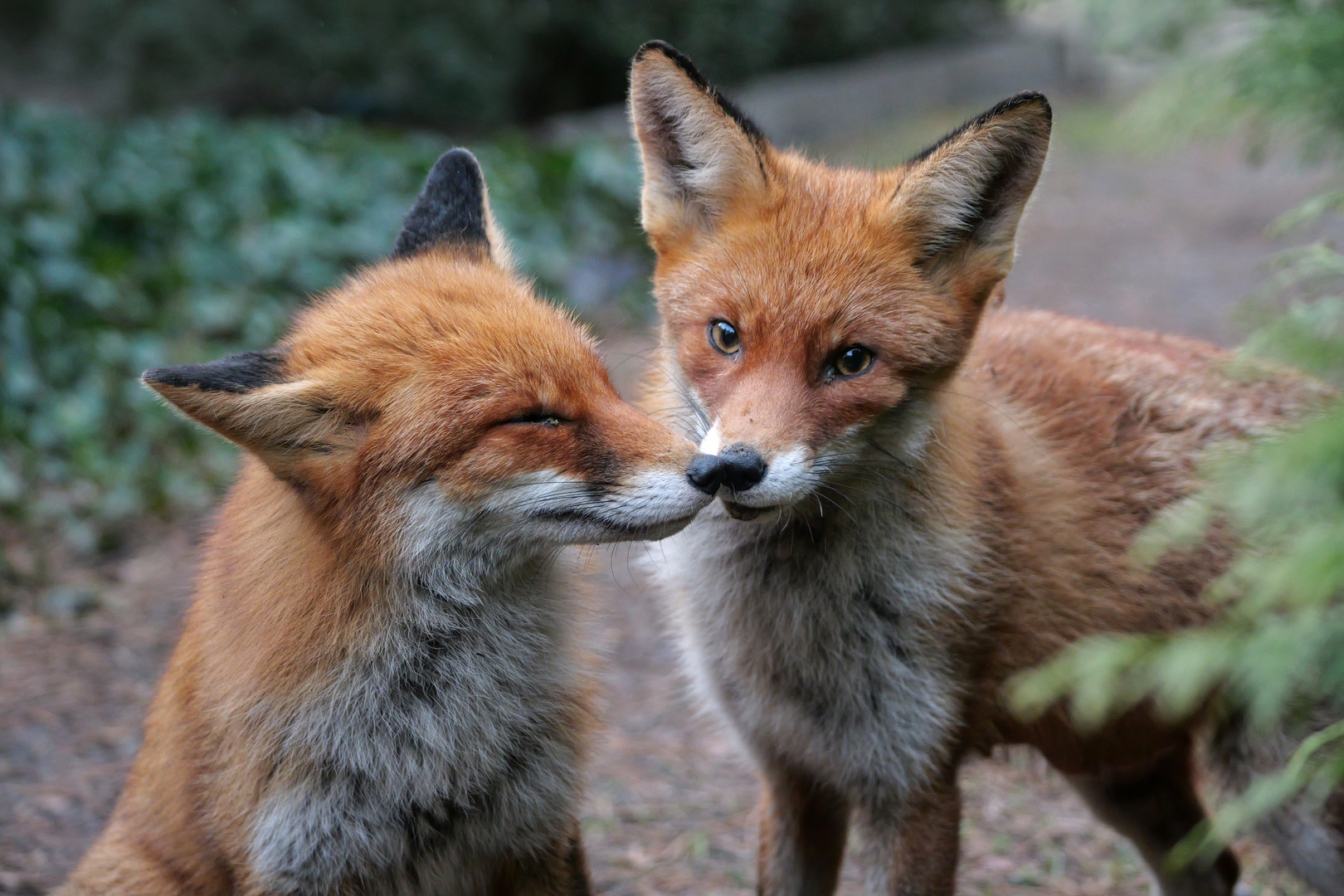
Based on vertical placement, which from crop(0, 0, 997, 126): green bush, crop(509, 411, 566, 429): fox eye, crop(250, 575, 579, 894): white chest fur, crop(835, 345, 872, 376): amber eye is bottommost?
crop(250, 575, 579, 894): white chest fur

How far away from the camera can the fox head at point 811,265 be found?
306cm

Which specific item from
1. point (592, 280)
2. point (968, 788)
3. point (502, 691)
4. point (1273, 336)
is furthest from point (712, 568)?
point (592, 280)

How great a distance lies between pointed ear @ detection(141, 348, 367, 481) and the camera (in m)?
2.56

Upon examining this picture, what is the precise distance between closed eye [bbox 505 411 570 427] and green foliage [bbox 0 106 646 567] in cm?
466

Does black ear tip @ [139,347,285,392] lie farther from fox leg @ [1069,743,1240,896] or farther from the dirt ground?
fox leg @ [1069,743,1240,896]

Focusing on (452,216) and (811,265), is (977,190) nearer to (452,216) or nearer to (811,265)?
(811,265)

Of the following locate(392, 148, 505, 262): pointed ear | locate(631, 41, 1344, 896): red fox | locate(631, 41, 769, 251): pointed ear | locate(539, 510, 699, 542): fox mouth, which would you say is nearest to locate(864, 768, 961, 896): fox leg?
locate(631, 41, 1344, 896): red fox

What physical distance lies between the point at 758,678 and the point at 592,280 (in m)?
6.60

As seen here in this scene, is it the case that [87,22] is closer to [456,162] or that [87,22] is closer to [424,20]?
[424,20]

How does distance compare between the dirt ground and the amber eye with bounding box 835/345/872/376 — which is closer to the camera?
the amber eye with bounding box 835/345/872/376

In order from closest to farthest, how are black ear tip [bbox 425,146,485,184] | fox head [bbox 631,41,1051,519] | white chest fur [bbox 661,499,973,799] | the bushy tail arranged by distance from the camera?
fox head [bbox 631,41,1051,519] → white chest fur [bbox 661,499,973,799] → the bushy tail → black ear tip [bbox 425,146,485,184]

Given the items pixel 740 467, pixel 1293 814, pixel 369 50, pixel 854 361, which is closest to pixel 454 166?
pixel 854 361

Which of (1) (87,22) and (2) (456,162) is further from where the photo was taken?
(1) (87,22)

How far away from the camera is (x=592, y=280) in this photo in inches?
380
